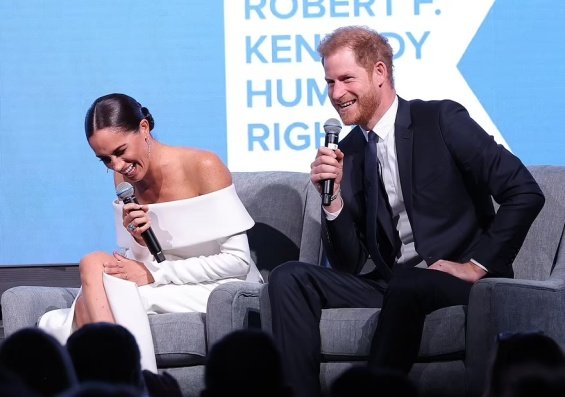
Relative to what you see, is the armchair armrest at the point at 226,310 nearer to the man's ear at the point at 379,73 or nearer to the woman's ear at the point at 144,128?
the woman's ear at the point at 144,128

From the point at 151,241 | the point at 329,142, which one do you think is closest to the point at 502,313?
the point at 329,142

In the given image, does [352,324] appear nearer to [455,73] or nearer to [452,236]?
[452,236]

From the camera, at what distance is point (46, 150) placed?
4.44 meters

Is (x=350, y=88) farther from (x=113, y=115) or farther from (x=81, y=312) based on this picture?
(x=81, y=312)

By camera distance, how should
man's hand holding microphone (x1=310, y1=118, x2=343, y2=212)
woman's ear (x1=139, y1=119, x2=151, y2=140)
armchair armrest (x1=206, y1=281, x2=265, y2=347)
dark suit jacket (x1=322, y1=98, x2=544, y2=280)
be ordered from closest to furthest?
man's hand holding microphone (x1=310, y1=118, x2=343, y2=212)
dark suit jacket (x1=322, y1=98, x2=544, y2=280)
armchair armrest (x1=206, y1=281, x2=265, y2=347)
woman's ear (x1=139, y1=119, x2=151, y2=140)

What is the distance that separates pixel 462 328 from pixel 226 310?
76cm

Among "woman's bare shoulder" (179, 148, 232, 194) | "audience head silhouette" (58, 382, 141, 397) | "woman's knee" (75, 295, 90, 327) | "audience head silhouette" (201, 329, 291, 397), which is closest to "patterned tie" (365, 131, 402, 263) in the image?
"woman's bare shoulder" (179, 148, 232, 194)

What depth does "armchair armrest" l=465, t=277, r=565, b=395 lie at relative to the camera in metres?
2.93

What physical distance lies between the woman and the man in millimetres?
422

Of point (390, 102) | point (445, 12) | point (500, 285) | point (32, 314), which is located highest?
point (445, 12)

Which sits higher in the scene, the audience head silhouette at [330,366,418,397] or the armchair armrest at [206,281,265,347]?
the audience head silhouette at [330,366,418,397]

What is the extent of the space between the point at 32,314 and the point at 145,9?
1.53 metres

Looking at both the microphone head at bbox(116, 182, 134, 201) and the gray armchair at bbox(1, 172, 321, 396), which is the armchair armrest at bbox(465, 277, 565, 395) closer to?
the gray armchair at bbox(1, 172, 321, 396)

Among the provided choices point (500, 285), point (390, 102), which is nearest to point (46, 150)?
point (390, 102)
